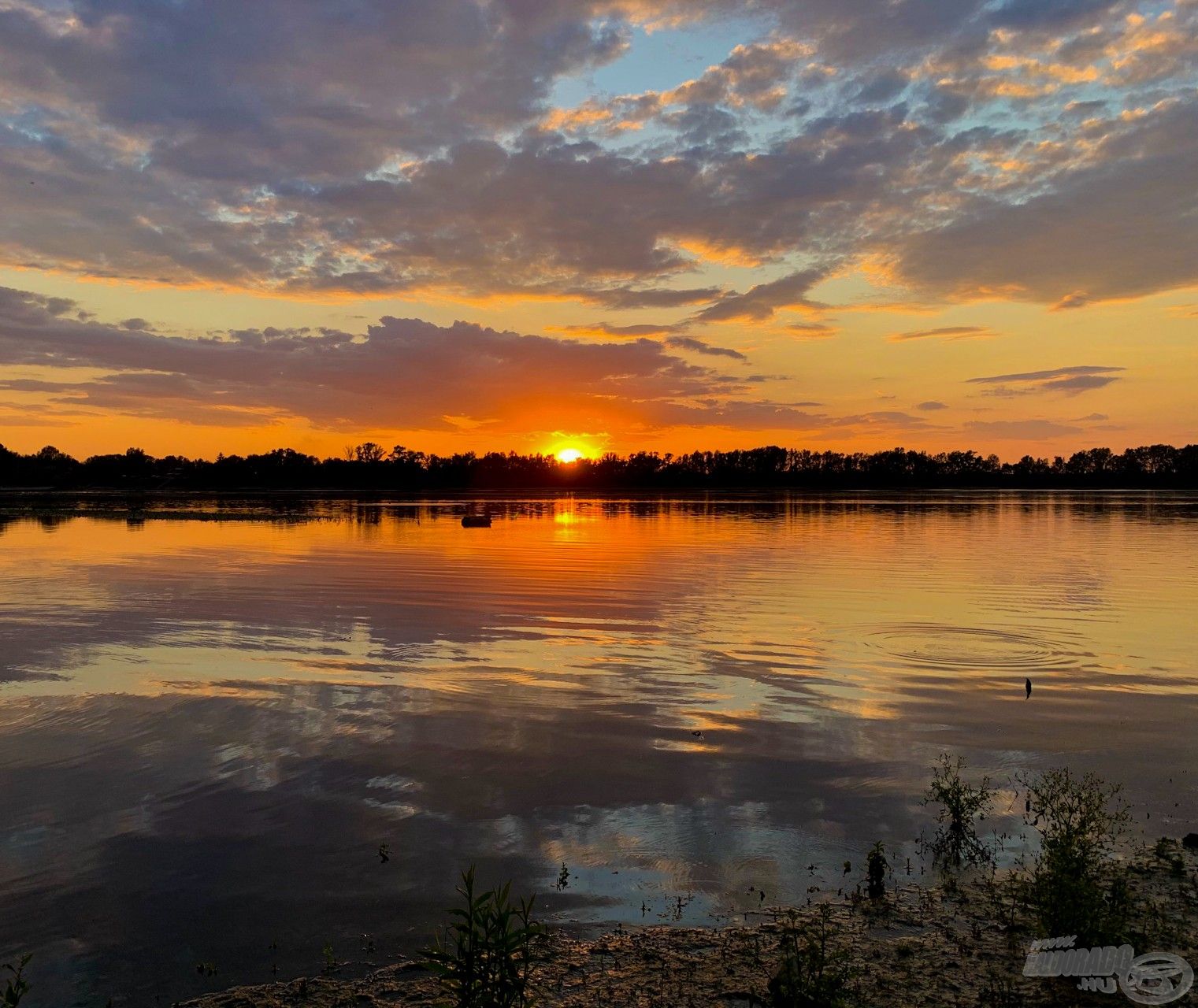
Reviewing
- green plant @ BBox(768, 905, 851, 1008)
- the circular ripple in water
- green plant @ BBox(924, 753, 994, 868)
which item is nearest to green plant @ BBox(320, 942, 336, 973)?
green plant @ BBox(768, 905, 851, 1008)

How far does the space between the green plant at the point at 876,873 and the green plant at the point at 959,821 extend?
90 centimetres

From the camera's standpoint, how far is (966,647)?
23047 mm

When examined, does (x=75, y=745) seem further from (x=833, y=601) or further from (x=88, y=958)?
(x=833, y=601)

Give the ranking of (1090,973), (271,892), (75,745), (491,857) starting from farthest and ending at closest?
(75,745) → (491,857) → (271,892) → (1090,973)

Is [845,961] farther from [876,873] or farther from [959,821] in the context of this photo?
[959,821]

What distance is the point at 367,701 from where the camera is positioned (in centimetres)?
1742

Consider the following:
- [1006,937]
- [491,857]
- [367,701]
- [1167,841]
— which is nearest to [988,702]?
[1167,841]

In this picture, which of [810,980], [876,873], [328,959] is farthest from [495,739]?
[810,980]

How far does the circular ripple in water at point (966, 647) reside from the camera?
69.6 ft

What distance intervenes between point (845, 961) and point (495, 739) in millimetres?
8330

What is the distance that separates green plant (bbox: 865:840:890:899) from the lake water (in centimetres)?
43

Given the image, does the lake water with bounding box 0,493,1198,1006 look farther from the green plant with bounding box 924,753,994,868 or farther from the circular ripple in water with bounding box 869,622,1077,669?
the green plant with bounding box 924,753,994,868

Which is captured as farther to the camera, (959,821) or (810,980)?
(959,821)

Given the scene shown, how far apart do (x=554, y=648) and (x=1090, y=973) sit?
16.7 metres
